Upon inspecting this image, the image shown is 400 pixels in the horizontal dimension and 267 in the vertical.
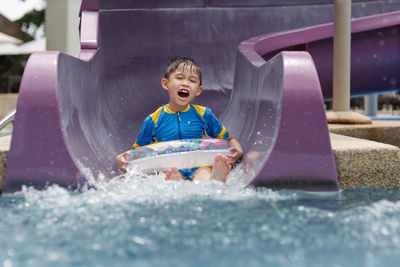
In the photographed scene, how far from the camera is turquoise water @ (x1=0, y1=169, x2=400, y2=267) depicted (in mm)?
1204

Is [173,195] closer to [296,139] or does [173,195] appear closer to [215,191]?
[215,191]

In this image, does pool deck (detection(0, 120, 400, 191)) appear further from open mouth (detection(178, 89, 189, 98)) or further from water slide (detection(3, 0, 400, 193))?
open mouth (detection(178, 89, 189, 98))

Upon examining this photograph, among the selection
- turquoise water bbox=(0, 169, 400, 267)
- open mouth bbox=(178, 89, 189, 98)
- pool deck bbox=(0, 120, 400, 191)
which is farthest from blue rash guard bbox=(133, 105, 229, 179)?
pool deck bbox=(0, 120, 400, 191)

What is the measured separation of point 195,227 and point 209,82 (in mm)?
3862

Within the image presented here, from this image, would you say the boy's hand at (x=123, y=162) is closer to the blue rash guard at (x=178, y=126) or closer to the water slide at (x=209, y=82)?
the water slide at (x=209, y=82)

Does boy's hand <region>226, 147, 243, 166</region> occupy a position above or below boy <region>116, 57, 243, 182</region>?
below

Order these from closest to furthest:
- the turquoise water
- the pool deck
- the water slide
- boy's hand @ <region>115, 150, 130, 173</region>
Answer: the turquoise water → the water slide → the pool deck → boy's hand @ <region>115, 150, 130, 173</region>

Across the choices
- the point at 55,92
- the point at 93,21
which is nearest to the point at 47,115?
the point at 55,92

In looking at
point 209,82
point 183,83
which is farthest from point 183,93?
point 209,82

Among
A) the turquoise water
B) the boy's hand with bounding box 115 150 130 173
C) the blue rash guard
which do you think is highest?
the blue rash guard

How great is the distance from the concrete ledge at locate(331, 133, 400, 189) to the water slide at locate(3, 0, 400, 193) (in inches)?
6.3

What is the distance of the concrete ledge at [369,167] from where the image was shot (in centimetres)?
225

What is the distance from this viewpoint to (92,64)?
10.8ft

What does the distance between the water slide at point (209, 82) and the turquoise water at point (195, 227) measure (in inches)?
6.9
